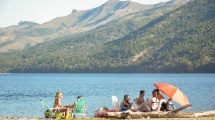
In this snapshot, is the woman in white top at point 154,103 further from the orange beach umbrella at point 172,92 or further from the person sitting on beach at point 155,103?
the orange beach umbrella at point 172,92

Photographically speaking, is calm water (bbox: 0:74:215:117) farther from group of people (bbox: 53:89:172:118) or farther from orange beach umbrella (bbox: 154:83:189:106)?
orange beach umbrella (bbox: 154:83:189:106)

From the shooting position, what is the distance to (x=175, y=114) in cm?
2836

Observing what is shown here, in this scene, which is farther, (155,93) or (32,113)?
(32,113)

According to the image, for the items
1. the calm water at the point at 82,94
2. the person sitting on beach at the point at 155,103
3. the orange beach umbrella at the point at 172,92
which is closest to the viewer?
the person sitting on beach at the point at 155,103

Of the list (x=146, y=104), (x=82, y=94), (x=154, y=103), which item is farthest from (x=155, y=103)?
(x=82, y=94)

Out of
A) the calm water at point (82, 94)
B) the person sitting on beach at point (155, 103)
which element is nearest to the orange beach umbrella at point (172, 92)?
the person sitting on beach at point (155, 103)

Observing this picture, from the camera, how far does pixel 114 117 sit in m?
28.2

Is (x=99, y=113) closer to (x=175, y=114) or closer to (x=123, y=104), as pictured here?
(x=123, y=104)

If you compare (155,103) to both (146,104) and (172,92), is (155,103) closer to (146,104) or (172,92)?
(146,104)

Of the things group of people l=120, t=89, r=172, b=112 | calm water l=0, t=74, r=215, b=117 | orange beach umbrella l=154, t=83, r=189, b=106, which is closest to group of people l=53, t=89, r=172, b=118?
group of people l=120, t=89, r=172, b=112

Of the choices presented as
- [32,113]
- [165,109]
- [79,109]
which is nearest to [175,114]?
[165,109]

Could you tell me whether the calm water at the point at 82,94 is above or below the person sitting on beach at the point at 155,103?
below

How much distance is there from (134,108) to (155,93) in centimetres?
168

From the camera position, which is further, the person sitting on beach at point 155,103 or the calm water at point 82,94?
the calm water at point 82,94
